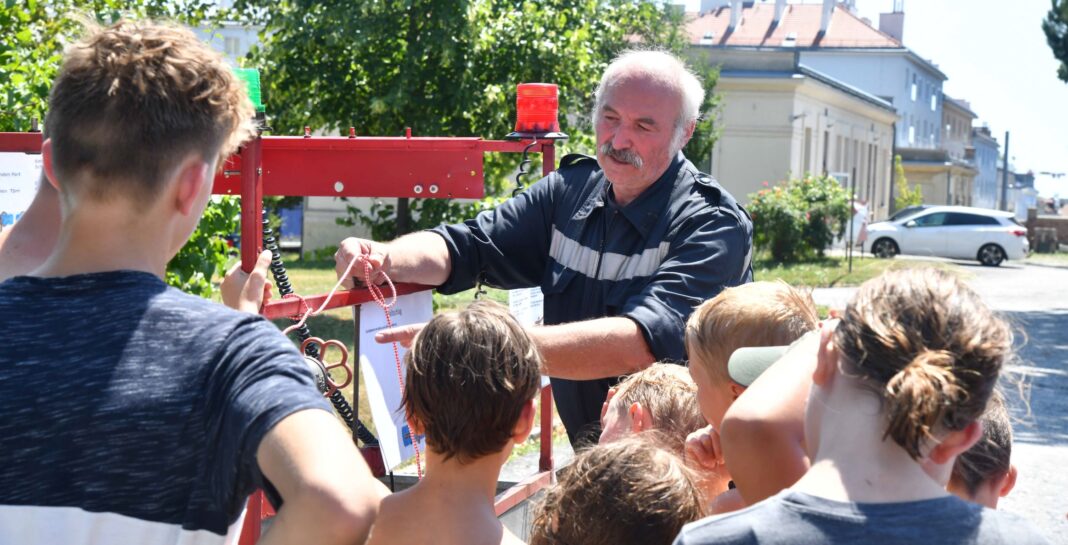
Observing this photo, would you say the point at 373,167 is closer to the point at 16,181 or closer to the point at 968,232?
the point at 16,181

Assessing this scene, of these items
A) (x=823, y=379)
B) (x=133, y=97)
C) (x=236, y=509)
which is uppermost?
(x=133, y=97)

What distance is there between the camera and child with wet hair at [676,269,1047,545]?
1.54m

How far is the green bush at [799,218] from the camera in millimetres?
26719

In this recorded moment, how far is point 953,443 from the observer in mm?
1589

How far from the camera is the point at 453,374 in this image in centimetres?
202

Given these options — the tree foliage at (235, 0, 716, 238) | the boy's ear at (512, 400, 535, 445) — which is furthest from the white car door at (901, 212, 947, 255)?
the boy's ear at (512, 400, 535, 445)

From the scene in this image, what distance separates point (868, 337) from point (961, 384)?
0.44 ft

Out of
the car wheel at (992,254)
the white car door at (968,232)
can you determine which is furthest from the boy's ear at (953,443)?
the car wheel at (992,254)

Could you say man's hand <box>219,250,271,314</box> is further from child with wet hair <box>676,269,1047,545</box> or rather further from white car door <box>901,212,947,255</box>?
white car door <box>901,212,947,255</box>

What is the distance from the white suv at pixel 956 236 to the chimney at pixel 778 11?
120ft

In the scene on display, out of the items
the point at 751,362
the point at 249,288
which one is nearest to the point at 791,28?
the point at 249,288

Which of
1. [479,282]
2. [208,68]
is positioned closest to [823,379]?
[208,68]

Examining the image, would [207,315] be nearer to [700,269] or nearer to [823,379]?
[823,379]

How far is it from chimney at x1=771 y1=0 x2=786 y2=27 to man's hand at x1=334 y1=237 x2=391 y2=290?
66.4 metres
